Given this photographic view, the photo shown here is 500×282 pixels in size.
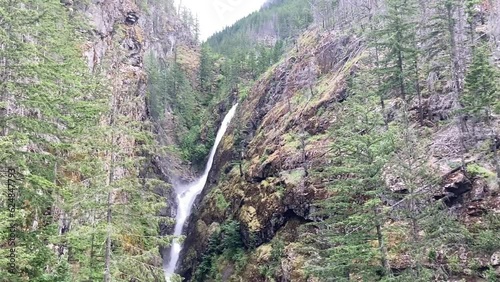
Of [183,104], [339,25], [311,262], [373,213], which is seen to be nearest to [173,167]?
[183,104]

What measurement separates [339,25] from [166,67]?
36.1 metres

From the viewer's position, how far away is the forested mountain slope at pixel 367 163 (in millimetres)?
16047

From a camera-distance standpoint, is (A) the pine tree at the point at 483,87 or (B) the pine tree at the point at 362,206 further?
(A) the pine tree at the point at 483,87

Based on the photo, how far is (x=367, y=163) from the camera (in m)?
15.9

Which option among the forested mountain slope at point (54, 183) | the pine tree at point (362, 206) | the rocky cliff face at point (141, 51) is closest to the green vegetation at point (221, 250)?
the rocky cliff face at point (141, 51)

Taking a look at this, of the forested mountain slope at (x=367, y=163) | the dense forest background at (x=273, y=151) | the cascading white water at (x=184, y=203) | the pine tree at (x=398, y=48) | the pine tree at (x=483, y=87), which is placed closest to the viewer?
the dense forest background at (x=273, y=151)

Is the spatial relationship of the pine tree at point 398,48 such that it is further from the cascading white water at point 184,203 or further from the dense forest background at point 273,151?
the cascading white water at point 184,203

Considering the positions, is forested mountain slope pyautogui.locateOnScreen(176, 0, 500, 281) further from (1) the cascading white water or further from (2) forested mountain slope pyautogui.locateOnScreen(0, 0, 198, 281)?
(2) forested mountain slope pyautogui.locateOnScreen(0, 0, 198, 281)

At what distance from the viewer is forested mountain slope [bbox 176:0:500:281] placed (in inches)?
632

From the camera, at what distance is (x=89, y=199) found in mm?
11430

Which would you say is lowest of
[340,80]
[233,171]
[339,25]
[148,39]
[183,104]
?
[233,171]

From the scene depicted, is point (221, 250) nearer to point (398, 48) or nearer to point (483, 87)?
point (398, 48)

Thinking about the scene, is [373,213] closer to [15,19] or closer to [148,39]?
[15,19]

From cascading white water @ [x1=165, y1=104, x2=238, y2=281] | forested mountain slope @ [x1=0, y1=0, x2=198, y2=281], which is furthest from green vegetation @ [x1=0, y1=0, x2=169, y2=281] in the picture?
cascading white water @ [x1=165, y1=104, x2=238, y2=281]
